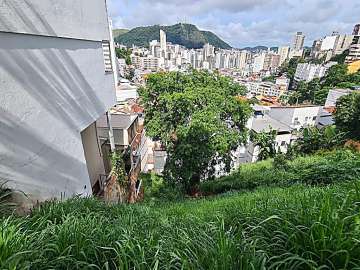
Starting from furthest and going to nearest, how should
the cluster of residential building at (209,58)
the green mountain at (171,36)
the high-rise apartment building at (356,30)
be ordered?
1. the green mountain at (171,36)
2. the cluster of residential building at (209,58)
3. the high-rise apartment building at (356,30)

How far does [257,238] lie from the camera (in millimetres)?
1290

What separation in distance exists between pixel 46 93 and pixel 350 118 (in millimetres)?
14258

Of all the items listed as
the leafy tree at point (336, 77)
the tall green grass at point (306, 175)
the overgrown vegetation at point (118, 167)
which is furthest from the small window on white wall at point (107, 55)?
the leafy tree at point (336, 77)

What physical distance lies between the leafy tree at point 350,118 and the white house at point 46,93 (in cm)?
1313

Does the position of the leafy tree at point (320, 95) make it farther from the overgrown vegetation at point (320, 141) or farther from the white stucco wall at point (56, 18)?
the white stucco wall at point (56, 18)

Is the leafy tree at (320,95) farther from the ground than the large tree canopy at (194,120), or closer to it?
closer to it

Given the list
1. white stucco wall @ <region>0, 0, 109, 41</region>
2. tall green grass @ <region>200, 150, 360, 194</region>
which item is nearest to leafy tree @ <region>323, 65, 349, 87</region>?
tall green grass @ <region>200, 150, 360, 194</region>

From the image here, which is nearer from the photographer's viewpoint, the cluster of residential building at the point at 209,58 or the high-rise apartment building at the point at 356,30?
the high-rise apartment building at the point at 356,30

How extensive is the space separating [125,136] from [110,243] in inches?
267

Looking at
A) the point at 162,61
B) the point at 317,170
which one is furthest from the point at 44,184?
the point at 162,61

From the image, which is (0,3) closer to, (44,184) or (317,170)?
(44,184)

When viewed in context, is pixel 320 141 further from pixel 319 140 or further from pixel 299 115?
pixel 299 115

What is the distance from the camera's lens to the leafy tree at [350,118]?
457 inches

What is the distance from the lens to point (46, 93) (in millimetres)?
3107
